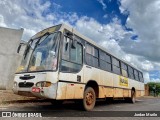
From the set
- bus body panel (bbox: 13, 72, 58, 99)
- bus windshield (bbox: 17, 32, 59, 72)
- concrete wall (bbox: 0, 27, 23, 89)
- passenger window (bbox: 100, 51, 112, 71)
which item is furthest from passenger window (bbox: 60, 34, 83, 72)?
concrete wall (bbox: 0, 27, 23, 89)

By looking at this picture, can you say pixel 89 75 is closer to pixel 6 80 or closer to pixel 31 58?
pixel 31 58

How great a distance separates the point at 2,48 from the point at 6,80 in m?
3.22

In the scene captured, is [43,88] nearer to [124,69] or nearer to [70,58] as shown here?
[70,58]

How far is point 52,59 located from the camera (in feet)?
23.4

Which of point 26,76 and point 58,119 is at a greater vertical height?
point 26,76

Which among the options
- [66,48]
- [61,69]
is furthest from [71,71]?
[66,48]

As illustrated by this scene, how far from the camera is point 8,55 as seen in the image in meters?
20.8

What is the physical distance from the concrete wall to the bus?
41.8ft

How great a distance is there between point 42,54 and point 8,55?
14.5m

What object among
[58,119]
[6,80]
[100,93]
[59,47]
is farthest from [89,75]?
[6,80]

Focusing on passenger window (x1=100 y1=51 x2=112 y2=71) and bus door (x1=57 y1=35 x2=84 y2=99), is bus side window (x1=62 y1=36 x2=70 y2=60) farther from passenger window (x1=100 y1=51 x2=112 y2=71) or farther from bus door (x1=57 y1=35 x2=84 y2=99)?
passenger window (x1=100 y1=51 x2=112 y2=71)

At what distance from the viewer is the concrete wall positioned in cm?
2016

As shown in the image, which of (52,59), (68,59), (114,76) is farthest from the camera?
(114,76)

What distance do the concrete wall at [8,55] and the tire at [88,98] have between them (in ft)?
43.1
